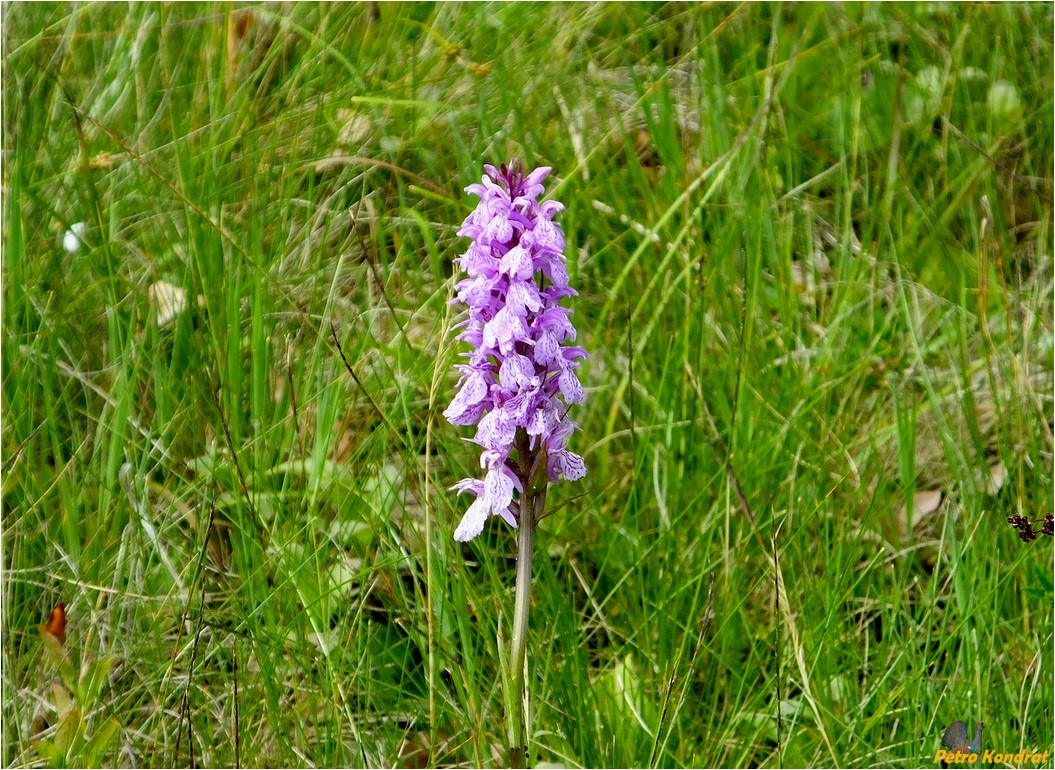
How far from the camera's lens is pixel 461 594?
206cm

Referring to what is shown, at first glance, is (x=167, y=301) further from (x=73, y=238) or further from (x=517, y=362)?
(x=517, y=362)

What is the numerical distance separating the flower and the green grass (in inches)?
9.0

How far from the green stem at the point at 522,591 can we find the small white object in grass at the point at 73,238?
176cm

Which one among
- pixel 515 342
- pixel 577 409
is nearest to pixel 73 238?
pixel 577 409

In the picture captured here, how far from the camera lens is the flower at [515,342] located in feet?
4.99

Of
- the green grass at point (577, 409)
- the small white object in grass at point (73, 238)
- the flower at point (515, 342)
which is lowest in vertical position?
the green grass at point (577, 409)

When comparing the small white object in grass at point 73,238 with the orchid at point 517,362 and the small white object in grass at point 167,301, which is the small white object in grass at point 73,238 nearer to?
the small white object in grass at point 167,301

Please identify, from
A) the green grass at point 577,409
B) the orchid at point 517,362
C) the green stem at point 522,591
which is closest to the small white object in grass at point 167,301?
the green grass at point 577,409

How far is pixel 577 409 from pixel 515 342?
1154mm

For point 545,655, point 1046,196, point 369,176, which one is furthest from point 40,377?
point 1046,196

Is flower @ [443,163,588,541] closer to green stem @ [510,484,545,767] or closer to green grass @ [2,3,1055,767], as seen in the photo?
green stem @ [510,484,545,767]

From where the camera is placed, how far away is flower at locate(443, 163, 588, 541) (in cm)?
152

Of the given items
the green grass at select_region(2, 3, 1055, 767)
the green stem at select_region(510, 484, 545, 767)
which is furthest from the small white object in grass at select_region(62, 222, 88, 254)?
the green stem at select_region(510, 484, 545, 767)

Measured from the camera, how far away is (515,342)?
5.11 ft
